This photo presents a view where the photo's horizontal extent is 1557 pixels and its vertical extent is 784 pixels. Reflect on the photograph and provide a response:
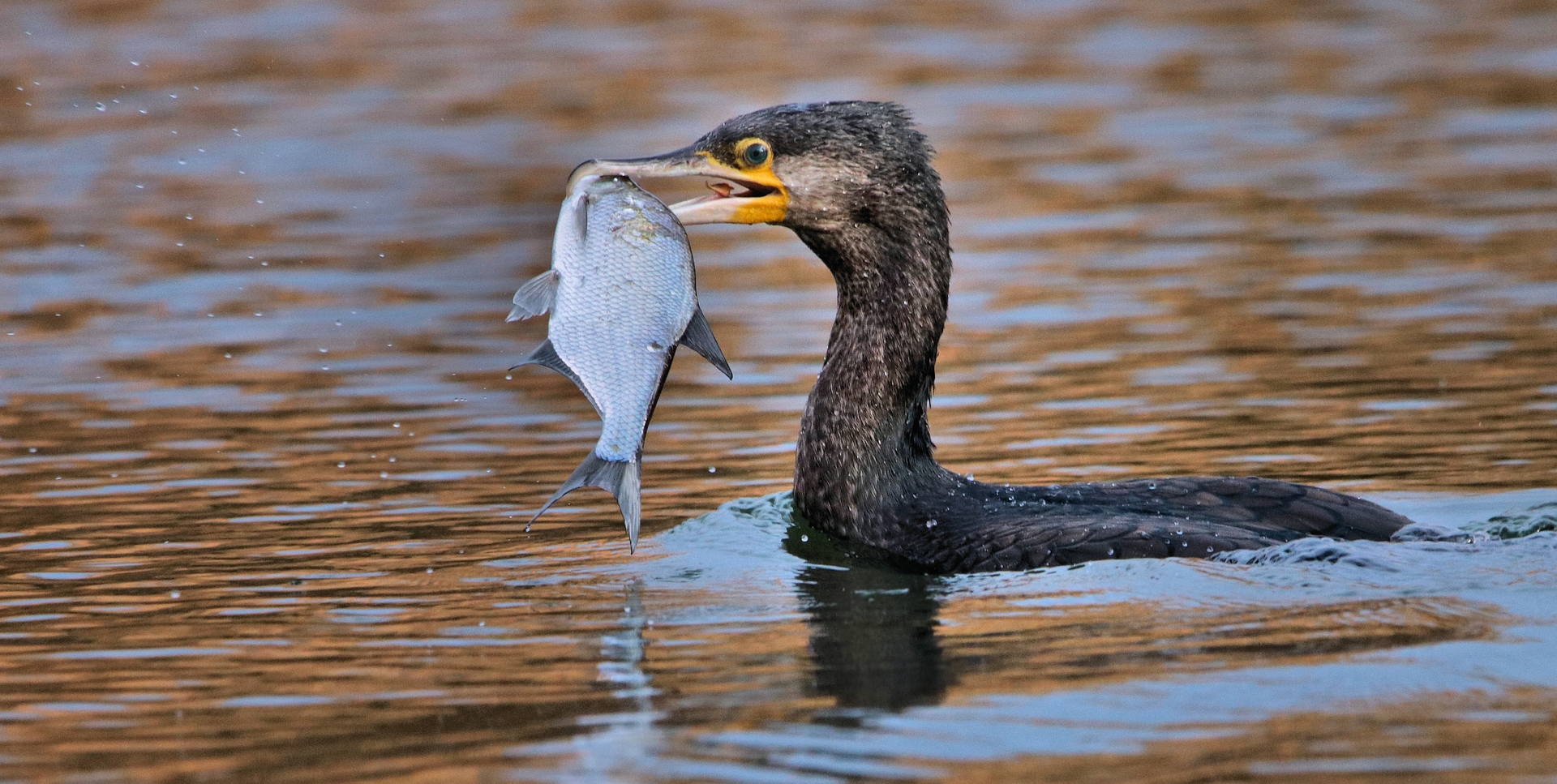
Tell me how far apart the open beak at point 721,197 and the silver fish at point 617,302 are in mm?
339

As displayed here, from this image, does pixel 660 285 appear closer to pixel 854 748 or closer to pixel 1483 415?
pixel 854 748

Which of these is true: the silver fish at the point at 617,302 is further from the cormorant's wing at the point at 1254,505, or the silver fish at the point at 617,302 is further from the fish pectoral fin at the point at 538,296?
the cormorant's wing at the point at 1254,505

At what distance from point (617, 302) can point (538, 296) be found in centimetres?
24

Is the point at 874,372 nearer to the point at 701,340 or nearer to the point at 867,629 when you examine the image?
the point at 701,340

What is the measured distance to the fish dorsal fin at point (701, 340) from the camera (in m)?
6.90

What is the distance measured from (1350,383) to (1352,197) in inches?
209

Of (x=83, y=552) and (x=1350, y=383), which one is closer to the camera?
(x=83, y=552)

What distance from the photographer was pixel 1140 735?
5.15 metres

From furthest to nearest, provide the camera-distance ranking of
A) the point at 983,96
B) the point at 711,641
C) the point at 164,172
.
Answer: the point at 983,96, the point at 164,172, the point at 711,641

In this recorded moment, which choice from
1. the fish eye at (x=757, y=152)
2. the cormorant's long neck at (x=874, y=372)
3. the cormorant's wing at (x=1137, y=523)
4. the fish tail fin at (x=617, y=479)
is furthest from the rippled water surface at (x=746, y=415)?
the fish eye at (x=757, y=152)

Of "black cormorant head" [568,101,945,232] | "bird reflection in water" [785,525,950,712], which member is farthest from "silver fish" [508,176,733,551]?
"bird reflection in water" [785,525,950,712]

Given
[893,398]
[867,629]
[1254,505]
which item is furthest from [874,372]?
[867,629]

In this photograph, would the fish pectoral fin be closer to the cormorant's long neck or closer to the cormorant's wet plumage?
the cormorant's wet plumage

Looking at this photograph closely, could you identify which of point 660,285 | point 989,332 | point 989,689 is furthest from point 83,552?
point 989,332
